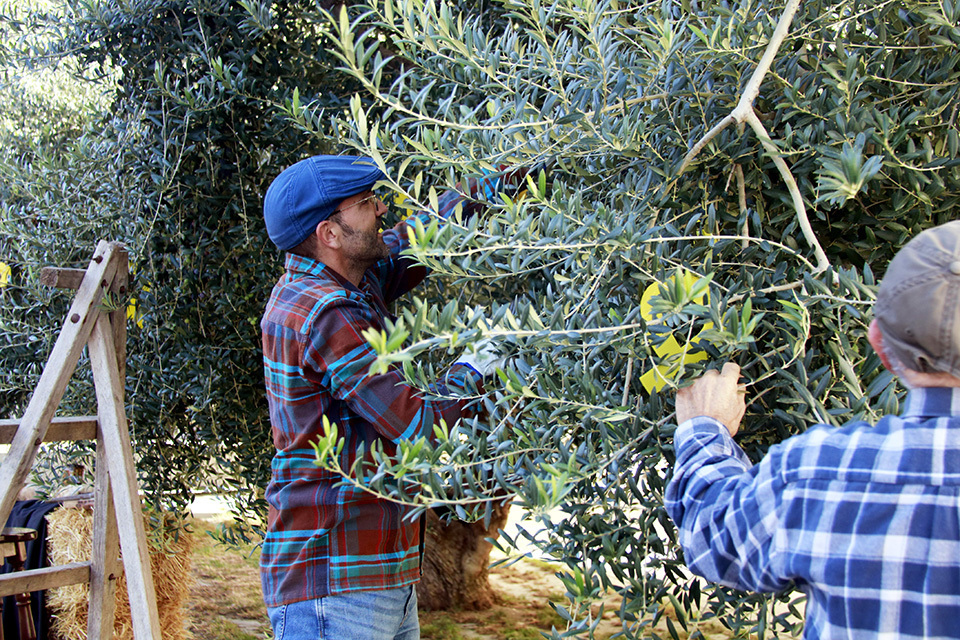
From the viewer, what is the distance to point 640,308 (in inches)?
59.1

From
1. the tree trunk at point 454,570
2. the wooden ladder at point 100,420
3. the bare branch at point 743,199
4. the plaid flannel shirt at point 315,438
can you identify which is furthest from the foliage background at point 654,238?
the tree trunk at point 454,570

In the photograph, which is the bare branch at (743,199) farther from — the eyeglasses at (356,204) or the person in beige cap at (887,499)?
the eyeglasses at (356,204)

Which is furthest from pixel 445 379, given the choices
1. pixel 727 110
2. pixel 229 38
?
pixel 229 38

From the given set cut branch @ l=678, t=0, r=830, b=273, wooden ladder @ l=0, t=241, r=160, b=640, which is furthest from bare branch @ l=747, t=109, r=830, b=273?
wooden ladder @ l=0, t=241, r=160, b=640

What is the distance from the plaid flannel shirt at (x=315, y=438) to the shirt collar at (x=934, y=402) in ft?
3.64

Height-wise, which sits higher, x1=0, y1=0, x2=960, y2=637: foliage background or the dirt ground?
x1=0, y1=0, x2=960, y2=637: foliage background

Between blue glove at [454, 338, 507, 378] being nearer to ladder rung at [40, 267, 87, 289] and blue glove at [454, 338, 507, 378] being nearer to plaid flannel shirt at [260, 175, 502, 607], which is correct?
plaid flannel shirt at [260, 175, 502, 607]

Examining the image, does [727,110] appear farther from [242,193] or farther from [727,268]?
[242,193]

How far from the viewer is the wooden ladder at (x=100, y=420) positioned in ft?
10.1

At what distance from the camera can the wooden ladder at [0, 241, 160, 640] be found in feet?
10.1

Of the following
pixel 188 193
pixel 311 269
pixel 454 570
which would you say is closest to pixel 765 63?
pixel 311 269

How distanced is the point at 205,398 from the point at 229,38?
4.53ft

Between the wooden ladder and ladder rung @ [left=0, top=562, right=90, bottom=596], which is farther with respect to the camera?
ladder rung @ [left=0, top=562, right=90, bottom=596]

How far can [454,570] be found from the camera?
17.2 ft
